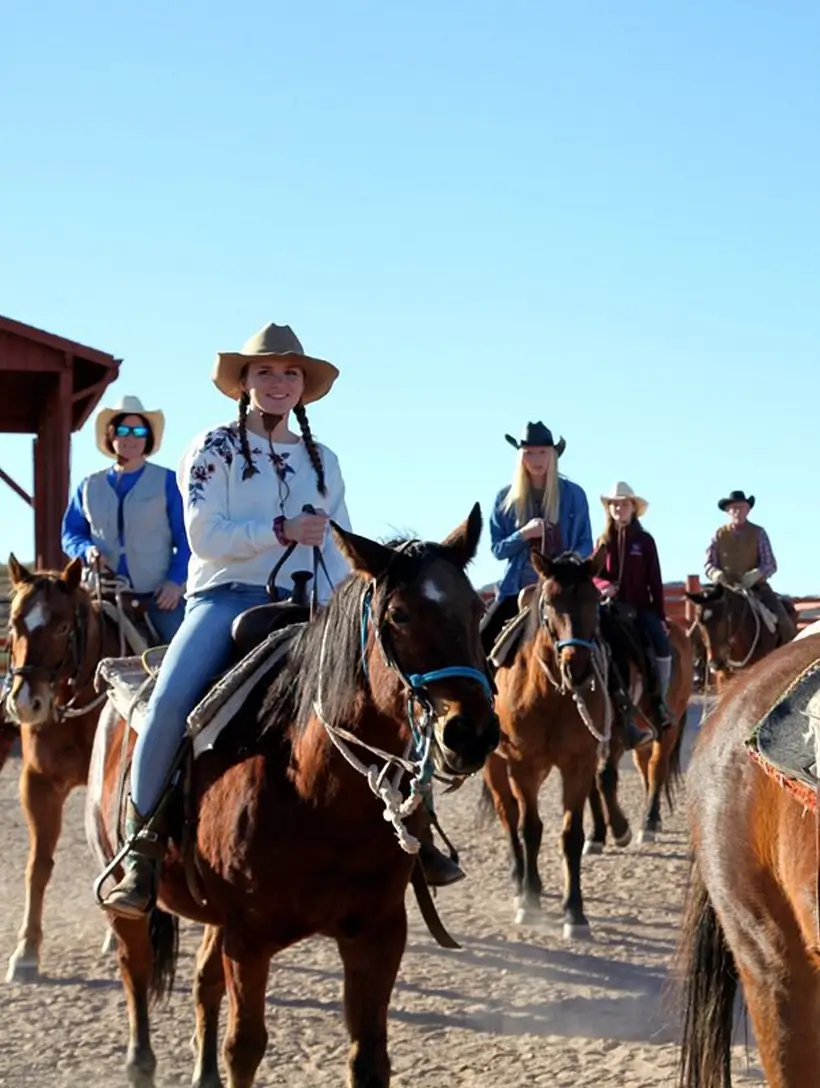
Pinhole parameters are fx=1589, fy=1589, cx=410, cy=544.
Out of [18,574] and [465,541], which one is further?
[18,574]

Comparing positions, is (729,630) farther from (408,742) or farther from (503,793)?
(408,742)

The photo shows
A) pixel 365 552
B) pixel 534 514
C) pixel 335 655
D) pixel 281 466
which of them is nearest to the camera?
pixel 365 552

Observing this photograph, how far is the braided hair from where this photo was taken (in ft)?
19.0

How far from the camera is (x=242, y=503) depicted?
564 centimetres

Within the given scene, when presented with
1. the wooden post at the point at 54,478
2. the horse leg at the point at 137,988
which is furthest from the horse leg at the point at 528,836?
the wooden post at the point at 54,478

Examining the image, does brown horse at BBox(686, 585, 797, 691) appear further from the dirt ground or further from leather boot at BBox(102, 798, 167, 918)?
leather boot at BBox(102, 798, 167, 918)

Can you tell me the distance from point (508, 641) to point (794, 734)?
633 cm

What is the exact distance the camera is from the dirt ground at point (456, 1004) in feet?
20.9

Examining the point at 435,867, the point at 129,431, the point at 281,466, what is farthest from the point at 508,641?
the point at 435,867

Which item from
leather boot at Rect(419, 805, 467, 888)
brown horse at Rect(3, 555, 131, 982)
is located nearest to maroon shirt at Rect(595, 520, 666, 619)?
brown horse at Rect(3, 555, 131, 982)

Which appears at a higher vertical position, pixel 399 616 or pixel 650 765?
pixel 399 616

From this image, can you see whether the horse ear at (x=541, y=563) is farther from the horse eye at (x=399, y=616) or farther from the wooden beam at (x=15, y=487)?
the wooden beam at (x=15, y=487)

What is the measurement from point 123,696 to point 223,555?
1044mm

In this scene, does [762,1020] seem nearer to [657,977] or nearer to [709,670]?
[657,977]
